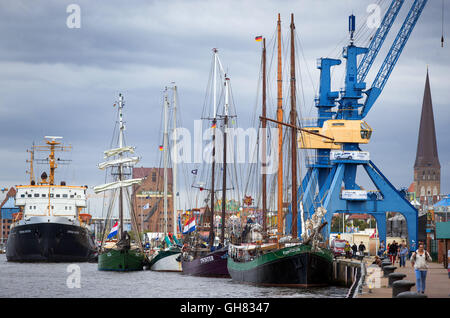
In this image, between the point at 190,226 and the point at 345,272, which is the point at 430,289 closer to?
the point at 345,272

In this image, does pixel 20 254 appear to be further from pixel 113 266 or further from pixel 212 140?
pixel 212 140

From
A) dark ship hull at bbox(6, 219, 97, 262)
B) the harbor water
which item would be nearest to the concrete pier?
the harbor water

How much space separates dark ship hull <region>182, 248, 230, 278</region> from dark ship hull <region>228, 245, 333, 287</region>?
12.1 m

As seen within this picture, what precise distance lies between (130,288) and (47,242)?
3627cm

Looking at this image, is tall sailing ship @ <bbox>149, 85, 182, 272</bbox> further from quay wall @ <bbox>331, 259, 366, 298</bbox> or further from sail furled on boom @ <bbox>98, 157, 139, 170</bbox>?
quay wall @ <bbox>331, 259, 366, 298</bbox>

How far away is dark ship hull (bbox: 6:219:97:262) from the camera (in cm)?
8044

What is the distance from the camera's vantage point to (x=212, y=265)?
57406mm

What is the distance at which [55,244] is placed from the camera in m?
81.1

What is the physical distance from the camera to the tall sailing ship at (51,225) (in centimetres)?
8081

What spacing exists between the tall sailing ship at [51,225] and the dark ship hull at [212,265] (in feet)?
85.9

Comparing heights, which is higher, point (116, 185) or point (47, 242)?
point (116, 185)

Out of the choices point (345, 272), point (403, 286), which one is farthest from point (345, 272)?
point (403, 286)
